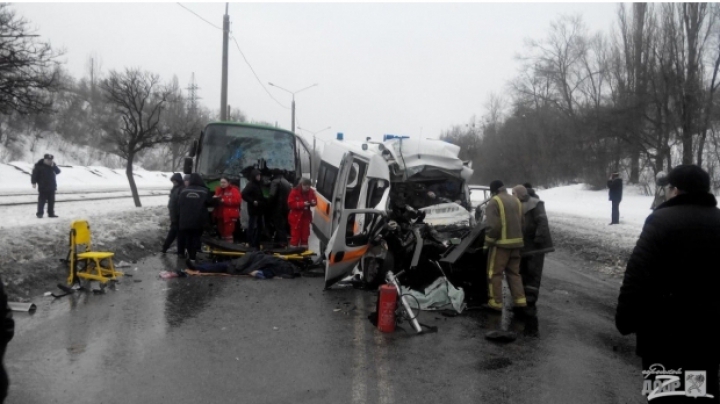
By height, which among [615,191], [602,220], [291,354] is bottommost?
[291,354]

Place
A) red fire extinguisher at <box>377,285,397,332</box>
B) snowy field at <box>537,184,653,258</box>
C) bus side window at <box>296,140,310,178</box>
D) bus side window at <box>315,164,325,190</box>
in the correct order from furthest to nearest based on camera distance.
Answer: snowy field at <box>537,184,653,258</box>, bus side window at <box>296,140,310,178</box>, bus side window at <box>315,164,325,190</box>, red fire extinguisher at <box>377,285,397,332</box>

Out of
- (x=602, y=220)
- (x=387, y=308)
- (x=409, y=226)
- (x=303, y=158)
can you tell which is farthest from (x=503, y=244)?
(x=602, y=220)

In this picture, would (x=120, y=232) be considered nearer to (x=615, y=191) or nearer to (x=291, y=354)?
(x=291, y=354)

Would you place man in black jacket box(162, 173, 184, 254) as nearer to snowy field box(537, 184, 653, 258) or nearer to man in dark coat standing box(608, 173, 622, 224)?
snowy field box(537, 184, 653, 258)

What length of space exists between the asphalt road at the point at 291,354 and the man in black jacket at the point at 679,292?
6.66ft

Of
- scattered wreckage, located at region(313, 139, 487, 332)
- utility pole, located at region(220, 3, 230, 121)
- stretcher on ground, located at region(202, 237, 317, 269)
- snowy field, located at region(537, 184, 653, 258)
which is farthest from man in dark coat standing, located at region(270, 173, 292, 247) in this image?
utility pole, located at region(220, 3, 230, 121)

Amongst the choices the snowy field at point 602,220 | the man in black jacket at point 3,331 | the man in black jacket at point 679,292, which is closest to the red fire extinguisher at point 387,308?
the man in black jacket at point 679,292

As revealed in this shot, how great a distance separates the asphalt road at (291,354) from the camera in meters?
4.79

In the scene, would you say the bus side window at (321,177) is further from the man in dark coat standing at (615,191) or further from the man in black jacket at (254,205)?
the man in dark coat standing at (615,191)

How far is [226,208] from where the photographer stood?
11.8 metres

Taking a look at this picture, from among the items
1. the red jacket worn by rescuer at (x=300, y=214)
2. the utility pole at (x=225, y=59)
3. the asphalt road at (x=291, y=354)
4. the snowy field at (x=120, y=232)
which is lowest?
the asphalt road at (x=291, y=354)

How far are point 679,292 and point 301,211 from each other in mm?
9156

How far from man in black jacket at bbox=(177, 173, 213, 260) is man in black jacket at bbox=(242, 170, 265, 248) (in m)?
1.02

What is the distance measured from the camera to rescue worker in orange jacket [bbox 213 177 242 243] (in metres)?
11.7
